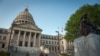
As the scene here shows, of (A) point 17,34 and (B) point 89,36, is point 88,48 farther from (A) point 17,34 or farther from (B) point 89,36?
(A) point 17,34

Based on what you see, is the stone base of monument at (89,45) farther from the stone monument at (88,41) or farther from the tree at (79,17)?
the tree at (79,17)

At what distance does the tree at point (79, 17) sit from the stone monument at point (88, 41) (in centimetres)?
1560

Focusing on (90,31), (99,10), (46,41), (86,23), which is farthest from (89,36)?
(46,41)

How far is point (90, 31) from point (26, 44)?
5725cm

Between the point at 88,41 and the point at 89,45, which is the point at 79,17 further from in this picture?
the point at 89,45

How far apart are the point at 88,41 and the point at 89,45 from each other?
24 centimetres

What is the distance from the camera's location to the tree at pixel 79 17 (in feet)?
72.5

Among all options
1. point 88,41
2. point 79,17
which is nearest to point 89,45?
point 88,41

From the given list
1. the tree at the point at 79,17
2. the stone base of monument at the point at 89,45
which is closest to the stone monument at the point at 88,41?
the stone base of monument at the point at 89,45

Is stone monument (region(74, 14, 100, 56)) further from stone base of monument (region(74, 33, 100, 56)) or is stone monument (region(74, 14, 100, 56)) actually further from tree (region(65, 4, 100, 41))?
tree (region(65, 4, 100, 41))

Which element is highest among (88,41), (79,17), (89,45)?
(79,17)

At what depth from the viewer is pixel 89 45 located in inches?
243

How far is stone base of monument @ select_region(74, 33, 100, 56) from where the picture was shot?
592 centimetres

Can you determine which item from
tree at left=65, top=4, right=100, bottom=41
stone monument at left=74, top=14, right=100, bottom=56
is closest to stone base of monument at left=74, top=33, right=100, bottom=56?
stone monument at left=74, top=14, right=100, bottom=56
